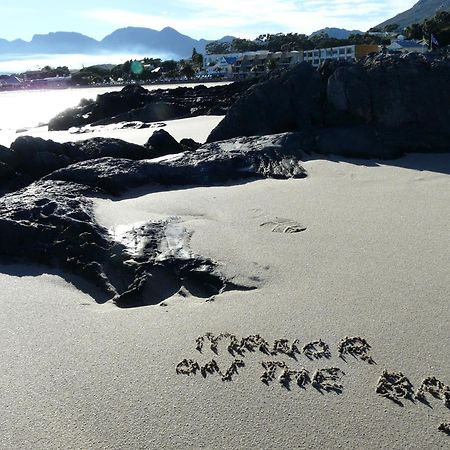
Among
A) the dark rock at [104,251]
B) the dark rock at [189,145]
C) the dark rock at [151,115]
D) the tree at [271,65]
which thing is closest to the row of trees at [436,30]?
the tree at [271,65]

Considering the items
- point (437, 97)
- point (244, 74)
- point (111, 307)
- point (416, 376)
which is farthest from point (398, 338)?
point (244, 74)

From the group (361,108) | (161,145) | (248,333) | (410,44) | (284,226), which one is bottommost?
(248,333)

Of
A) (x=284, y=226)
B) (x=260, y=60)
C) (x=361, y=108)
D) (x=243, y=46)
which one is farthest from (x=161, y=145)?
(x=243, y=46)

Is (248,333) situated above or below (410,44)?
below

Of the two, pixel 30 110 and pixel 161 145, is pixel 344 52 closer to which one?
pixel 30 110

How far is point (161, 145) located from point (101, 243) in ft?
16.1

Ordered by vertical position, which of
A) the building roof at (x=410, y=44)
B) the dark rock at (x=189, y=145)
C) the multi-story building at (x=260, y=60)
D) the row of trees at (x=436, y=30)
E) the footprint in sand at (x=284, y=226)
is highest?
the row of trees at (x=436, y=30)

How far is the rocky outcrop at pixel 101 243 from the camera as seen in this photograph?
403 centimetres

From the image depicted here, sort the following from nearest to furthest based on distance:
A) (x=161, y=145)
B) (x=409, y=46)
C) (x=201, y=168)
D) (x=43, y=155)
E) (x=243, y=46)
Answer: (x=201, y=168)
(x=43, y=155)
(x=161, y=145)
(x=409, y=46)
(x=243, y=46)

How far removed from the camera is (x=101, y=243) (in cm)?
459

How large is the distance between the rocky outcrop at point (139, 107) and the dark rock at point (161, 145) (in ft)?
28.1

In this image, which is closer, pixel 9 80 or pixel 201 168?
pixel 201 168

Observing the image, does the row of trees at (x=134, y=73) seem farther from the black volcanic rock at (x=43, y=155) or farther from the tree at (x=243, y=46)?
the black volcanic rock at (x=43, y=155)

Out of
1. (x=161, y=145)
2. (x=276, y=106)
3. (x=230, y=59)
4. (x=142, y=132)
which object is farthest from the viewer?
(x=230, y=59)
